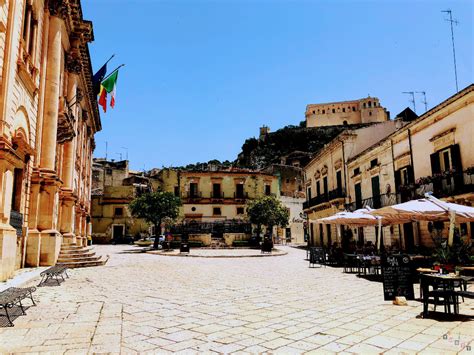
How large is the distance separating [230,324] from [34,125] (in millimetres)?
9498

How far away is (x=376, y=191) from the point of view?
2050cm

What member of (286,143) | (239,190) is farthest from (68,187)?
(286,143)

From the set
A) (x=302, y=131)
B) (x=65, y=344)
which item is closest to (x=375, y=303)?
(x=65, y=344)

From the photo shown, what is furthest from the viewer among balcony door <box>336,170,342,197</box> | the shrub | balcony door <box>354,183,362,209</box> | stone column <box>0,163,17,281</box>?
the shrub

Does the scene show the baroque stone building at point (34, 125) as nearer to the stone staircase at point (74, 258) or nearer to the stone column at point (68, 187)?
the stone column at point (68, 187)

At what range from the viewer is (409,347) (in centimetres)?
408

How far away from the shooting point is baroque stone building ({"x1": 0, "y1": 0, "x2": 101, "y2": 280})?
8.34 m

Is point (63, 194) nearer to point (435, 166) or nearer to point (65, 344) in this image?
point (65, 344)

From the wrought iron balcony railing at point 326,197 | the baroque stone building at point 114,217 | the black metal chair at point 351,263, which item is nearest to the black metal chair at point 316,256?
the black metal chair at point 351,263

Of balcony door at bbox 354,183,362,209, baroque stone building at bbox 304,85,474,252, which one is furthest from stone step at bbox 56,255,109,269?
balcony door at bbox 354,183,362,209

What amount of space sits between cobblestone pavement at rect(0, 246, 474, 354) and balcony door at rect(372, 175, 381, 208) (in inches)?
481

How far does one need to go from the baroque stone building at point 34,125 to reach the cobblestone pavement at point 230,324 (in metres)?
2.83

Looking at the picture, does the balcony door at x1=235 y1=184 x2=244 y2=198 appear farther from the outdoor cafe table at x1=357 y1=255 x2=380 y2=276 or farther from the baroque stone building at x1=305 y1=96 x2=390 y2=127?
the baroque stone building at x1=305 y1=96 x2=390 y2=127

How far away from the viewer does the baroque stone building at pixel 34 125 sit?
8.34 metres
